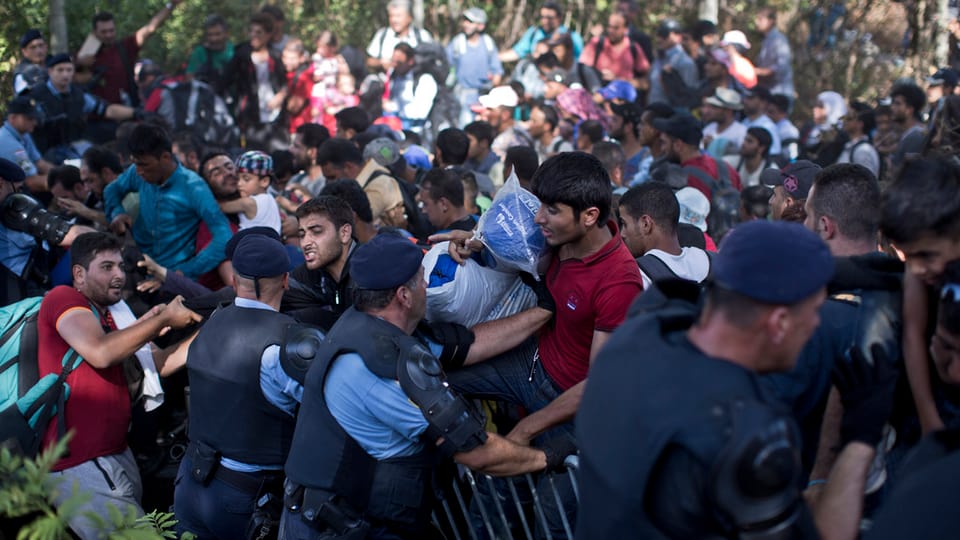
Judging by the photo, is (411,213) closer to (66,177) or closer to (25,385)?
(66,177)

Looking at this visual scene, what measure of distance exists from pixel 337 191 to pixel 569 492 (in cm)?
281

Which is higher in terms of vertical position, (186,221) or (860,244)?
(860,244)

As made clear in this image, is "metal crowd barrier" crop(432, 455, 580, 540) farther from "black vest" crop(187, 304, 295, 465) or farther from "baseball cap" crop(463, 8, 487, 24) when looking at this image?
"baseball cap" crop(463, 8, 487, 24)

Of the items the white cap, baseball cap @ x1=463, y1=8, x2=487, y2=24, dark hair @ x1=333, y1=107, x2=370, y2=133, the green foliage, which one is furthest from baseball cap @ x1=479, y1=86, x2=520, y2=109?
the green foliage

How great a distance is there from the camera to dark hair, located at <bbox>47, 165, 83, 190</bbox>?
26.1 ft

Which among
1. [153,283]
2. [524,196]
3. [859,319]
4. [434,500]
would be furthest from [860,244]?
[153,283]

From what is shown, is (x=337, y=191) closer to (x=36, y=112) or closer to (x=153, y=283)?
(x=153, y=283)

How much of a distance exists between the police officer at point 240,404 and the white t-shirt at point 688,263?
1825 mm

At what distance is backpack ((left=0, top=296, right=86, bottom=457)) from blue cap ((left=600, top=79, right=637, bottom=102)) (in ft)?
26.5

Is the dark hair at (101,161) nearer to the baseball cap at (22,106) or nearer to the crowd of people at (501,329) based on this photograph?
the crowd of people at (501,329)

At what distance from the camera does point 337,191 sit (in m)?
6.22

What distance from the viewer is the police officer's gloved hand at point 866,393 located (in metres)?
2.73

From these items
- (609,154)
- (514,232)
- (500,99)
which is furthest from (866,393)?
(500,99)

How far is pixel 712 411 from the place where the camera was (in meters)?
2.21
